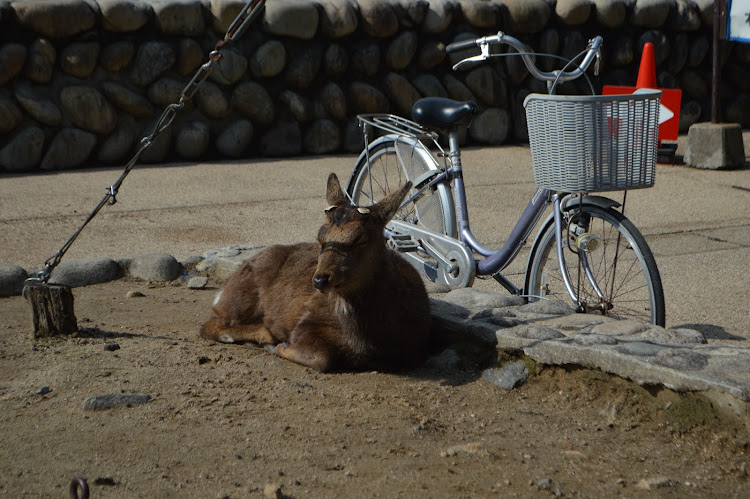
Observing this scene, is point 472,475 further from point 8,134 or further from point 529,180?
point 8,134

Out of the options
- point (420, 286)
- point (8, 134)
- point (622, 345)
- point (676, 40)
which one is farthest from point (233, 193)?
point (676, 40)

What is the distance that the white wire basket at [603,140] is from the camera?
164 inches

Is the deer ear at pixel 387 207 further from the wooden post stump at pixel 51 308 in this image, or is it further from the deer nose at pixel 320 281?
the wooden post stump at pixel 51 308

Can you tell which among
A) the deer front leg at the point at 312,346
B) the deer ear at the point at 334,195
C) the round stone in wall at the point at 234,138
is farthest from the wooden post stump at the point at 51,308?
the round stone in wall at the point at 234,138

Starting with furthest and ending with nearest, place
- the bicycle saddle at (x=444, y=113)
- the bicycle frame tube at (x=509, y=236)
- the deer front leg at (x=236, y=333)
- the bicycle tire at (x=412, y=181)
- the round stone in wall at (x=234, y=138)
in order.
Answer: the round stone in wall at (x=234, y=138) → the bicycle tire at (x=412, y=181) → the bicycle saddle at (x=444, y=113) → the bicycle frame tube at (x=509, y=236) → the deer front leg at (x=236, y=333)

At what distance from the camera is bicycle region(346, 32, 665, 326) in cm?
420

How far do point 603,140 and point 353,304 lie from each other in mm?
1463

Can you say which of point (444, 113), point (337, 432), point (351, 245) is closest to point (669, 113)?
point (444, 113)

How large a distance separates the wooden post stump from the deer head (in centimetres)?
153

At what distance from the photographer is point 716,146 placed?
33.0 ft

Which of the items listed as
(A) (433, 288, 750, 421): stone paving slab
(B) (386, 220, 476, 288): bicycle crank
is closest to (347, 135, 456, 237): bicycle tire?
(B) (386, 220, 476, 288): bicycle crank

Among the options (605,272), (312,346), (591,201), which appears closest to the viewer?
(312,346)

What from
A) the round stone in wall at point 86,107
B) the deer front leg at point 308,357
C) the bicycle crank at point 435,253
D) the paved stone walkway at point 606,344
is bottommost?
the deer front leg at point 308,357

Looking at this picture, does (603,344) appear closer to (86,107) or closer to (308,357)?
(308,357)
